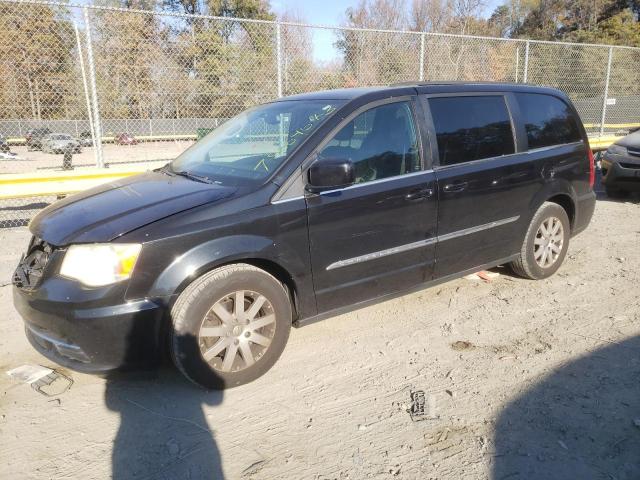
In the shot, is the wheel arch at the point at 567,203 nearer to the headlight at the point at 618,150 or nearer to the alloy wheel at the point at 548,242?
the alloy wheel at the point at 548,242

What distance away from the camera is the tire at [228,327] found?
2.75 m

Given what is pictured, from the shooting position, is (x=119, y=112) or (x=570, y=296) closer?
(x=570, y=296)

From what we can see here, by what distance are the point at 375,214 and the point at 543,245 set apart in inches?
82.4

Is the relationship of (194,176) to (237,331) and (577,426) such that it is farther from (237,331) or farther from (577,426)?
(577,426)

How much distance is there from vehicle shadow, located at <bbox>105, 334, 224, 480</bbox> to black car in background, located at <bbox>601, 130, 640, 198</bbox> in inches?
306

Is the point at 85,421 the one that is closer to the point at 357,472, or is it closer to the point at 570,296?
the point at 357,472

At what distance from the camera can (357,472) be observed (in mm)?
2287

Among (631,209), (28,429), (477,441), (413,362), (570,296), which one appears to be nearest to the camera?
(477,441)

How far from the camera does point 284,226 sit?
302 centimetres

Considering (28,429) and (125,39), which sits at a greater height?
(125,39)

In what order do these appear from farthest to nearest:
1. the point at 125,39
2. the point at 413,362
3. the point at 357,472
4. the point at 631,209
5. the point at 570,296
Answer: the point at 631,209 → the point at 125,39 → the point at 570,296 → the point at 413,362 → the point at 357,472

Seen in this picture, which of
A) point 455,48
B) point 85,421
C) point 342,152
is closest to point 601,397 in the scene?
point 342,152

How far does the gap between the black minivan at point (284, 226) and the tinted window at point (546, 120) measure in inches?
1.2

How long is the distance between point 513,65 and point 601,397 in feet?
30.6
